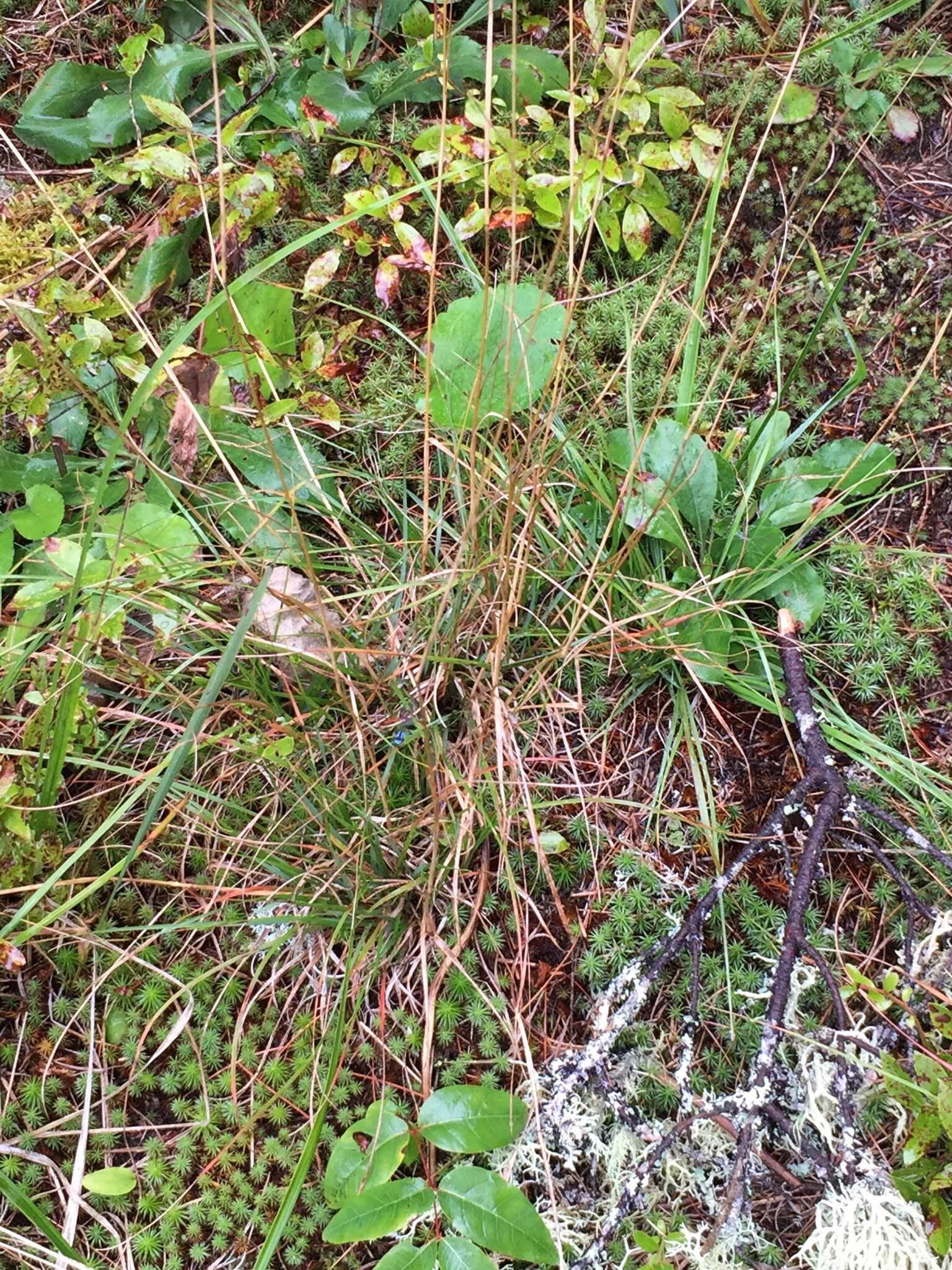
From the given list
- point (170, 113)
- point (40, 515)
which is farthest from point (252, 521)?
point (170, 113)

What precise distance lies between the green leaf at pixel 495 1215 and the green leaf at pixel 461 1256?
15mm

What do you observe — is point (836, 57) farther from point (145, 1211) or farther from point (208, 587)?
point (145, 1211)

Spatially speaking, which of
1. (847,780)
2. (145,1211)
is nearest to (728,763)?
(847,780)

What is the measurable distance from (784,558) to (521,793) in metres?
0.74

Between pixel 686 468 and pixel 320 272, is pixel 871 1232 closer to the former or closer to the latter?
pixel 686 468

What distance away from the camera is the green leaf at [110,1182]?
168 centimetres

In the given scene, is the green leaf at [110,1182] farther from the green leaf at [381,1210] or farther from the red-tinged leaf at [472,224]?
the red-tinged leaf at [472,224]

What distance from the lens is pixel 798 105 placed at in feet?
7.25

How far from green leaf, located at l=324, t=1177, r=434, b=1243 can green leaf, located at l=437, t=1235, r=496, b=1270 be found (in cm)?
6

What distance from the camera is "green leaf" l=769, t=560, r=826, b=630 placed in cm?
194

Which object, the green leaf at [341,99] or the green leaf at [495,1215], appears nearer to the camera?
the green leaf at [495,1215]

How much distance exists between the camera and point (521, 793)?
73.0 inches

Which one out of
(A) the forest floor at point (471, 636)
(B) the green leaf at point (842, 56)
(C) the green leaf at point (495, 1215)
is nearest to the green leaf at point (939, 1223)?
(A) the forest floor at point (471, 636)

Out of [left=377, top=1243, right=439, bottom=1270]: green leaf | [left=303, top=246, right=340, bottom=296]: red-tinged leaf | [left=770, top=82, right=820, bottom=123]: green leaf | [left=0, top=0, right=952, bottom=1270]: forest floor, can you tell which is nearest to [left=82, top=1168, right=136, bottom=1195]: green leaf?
[left=0, top=0, right=952, bottom=1270]: forest floor
